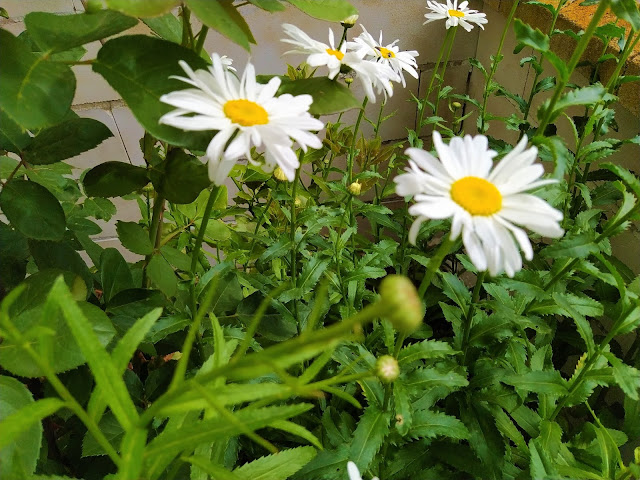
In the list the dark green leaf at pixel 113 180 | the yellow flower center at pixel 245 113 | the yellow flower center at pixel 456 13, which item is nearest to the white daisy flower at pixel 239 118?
the yellow flower center at pixel 245 113

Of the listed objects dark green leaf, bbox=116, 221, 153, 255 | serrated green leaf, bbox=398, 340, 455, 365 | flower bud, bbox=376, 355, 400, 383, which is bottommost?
serrated green leaf, bbox=398, 340, 455, 365

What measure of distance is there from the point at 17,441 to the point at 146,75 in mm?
245

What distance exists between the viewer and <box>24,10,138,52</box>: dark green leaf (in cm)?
33

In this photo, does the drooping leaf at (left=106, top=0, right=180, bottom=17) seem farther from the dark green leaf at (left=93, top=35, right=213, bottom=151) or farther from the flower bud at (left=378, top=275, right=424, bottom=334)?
the flower bud at (left=378, top=275, right=424, bottom=334)

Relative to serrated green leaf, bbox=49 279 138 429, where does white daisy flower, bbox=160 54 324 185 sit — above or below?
above

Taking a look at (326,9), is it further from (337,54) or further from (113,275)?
(113,275)

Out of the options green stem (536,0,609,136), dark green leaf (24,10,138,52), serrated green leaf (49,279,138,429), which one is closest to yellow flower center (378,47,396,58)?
green stem (536,0,609,136)

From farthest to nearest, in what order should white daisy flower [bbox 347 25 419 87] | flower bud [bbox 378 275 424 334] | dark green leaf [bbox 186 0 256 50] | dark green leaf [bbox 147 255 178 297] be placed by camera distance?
white daisy flower [bbox 347 25 419 87] → dark green leaf [bbox 147 255 178 297] → dark green leaf [bbox 186 0 256 50] → flower bud [bbox 378 275 424 334]

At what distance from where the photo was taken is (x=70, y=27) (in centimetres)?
34

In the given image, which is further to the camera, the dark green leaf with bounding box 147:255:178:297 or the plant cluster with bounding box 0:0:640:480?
the dark green leaf with bounding box 147:255:178:297

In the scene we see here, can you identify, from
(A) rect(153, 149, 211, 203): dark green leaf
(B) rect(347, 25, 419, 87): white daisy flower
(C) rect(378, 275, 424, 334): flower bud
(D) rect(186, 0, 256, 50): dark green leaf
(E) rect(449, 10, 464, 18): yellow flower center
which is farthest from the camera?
(E) rect(449, 10, 464, 18): yellow flower center

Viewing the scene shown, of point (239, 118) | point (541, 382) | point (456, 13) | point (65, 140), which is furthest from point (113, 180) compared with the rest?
point (456, 13)

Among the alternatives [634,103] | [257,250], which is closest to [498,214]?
[257,250]

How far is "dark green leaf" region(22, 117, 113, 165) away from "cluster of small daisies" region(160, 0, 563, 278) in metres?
0.12
